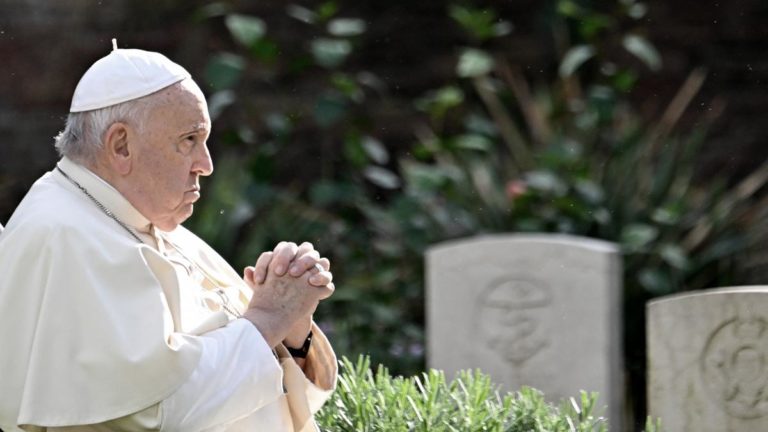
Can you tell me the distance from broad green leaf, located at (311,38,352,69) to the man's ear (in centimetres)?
536

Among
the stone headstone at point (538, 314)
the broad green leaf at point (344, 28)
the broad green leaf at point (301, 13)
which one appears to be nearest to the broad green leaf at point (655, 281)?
the stone headstone at point (538, 314)

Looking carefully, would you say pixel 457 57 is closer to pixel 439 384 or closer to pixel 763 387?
pixel 763 387

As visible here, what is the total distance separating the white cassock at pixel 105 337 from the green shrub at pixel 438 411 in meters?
0.57

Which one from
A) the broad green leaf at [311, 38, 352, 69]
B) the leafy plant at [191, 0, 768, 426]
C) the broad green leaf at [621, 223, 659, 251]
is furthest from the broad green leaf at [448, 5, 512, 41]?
the broad green leaf at [621, 223, 659, 251]

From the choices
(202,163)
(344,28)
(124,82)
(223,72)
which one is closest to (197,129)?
(202,163)

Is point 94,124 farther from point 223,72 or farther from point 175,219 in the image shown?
point 223,72

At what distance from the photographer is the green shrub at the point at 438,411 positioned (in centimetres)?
371

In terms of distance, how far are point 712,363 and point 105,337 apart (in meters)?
2.48

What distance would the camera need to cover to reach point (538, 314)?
6.11 meters

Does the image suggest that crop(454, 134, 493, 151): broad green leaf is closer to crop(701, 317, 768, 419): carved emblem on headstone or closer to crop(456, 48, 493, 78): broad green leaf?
crop(456, 48, 493, 78): broad green leaf

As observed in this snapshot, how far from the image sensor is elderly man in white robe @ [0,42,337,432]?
3.04m

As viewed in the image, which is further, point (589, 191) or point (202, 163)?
point (589, 191)

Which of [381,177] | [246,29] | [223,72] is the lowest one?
[381,177]

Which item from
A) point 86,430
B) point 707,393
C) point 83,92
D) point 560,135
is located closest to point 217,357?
point 86,430
